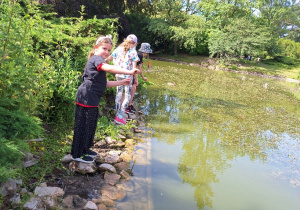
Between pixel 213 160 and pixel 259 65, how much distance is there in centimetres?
3286

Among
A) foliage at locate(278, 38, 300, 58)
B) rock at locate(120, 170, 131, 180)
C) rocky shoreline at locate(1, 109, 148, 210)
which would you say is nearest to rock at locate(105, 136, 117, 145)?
rocky shoreline at locate(1, 109, 148, 210)

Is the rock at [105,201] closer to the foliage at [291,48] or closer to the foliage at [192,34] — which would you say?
the foliage at [192,34]

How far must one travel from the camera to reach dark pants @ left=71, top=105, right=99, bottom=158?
3.35 meters

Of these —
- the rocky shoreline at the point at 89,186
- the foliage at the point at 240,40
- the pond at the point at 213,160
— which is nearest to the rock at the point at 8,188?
the rocky shoreline at the point at 89,186

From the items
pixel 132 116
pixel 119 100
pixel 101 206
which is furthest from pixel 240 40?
pixel 101 206

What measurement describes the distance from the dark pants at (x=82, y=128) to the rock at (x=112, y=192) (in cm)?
60

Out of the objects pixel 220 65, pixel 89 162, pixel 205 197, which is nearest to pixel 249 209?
pixel 205 197

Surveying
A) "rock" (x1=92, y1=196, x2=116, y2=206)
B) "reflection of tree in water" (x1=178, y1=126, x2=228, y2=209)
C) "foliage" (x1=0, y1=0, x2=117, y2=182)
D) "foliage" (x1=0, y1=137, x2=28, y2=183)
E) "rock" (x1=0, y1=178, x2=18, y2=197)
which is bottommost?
"reflection of tree in water" (x1=178, y1=126, x2=228, y2=209)

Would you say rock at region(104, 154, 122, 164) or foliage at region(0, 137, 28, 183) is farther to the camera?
rock at region(104, 154, 122, 164)

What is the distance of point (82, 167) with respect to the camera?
333cm

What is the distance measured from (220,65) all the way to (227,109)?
23682 millimetres

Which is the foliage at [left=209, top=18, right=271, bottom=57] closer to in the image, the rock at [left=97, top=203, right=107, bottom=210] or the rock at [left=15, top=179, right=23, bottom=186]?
the rock at [left=97, top=203, right=107, bottom=210]

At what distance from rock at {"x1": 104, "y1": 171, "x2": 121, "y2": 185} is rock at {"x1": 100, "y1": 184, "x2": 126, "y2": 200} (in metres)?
0.09

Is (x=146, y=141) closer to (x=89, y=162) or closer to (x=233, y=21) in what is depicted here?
(x=89, y=162)
